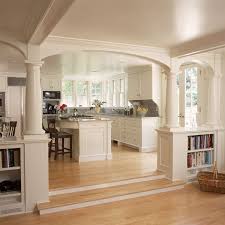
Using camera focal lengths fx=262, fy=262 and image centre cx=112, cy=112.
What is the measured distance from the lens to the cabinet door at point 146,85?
732cm

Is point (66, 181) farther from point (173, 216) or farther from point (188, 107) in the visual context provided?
point (188, 107)

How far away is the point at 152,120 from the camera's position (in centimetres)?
732

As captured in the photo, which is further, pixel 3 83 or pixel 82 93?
pixel 82 93

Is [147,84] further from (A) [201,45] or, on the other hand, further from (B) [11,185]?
(B) [11,185]

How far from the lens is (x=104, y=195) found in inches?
159

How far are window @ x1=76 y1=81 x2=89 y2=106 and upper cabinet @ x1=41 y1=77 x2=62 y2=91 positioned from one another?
117cm

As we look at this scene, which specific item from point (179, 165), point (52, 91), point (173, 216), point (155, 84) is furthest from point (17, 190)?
point (52, 91)

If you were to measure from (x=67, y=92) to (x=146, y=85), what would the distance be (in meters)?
4.17

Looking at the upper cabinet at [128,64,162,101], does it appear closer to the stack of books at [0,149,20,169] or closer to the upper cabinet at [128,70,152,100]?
the upper cabinet at [128,70,152,100]

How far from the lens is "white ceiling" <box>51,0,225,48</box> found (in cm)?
272

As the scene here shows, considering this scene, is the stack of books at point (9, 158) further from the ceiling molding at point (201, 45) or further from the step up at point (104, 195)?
the ceiling molding at point (201, 45)

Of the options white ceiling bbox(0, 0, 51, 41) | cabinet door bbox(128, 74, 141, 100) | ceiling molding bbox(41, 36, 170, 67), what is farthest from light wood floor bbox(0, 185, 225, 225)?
cabinet door bbox(128, 74, 141, 100)

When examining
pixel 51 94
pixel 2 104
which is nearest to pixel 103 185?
pixel 2 104

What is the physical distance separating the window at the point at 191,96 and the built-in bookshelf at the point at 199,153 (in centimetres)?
96
